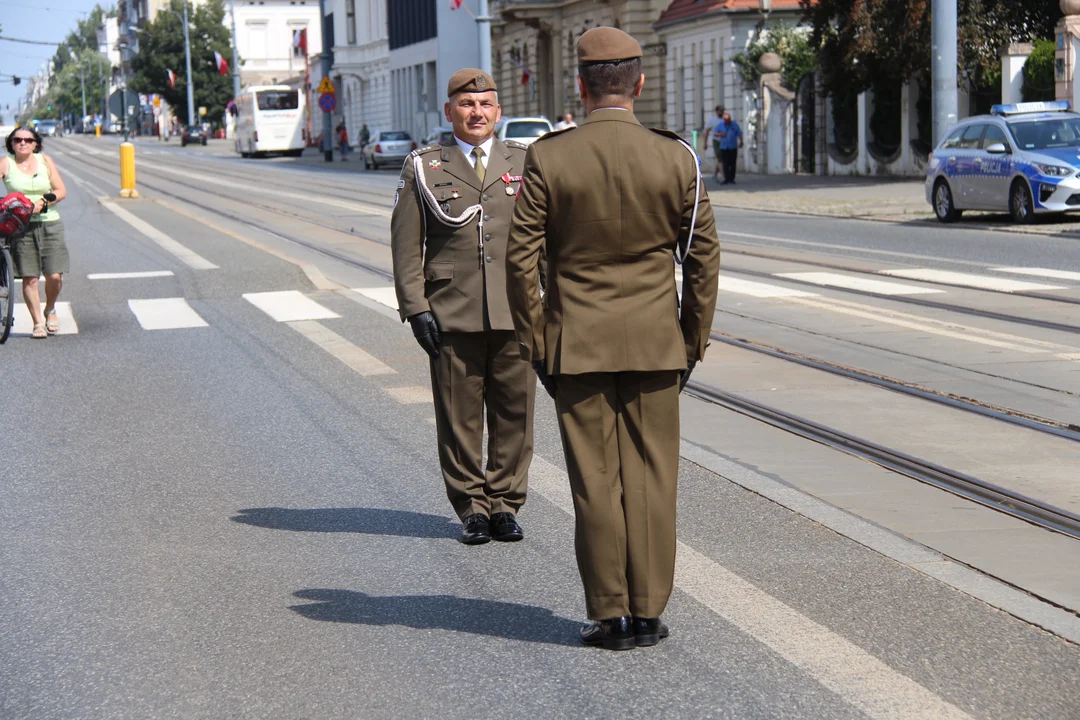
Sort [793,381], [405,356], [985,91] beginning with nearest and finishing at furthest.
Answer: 1. [793,381]
2. [405,356]
3. [985,91]

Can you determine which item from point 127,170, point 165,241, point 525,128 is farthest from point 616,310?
point 525,128

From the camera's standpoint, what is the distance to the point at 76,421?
8.91 meters

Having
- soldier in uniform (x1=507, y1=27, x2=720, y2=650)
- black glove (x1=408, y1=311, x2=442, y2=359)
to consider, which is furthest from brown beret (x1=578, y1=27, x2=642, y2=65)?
black glove (x1=408, y1=311, x2=442, y2=359)

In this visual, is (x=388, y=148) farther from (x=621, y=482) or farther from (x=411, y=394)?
(x=621, y=482)

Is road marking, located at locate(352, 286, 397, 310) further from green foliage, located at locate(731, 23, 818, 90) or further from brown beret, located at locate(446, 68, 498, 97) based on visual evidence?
green foliage, located at locate(731, 23, 818, 90)

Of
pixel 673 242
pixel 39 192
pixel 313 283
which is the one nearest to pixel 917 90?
pixel 313 283

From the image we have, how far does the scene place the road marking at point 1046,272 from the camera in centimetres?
1523

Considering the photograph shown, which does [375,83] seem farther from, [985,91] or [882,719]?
[882,719]

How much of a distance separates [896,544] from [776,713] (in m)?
1.85

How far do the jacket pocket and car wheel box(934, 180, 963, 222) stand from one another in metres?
18.4

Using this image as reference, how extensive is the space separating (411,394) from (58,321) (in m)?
5.35

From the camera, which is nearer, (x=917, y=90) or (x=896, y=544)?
(x=896, y=544)

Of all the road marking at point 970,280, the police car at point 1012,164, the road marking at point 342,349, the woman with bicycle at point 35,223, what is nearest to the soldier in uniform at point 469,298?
the road marking at point 342,349

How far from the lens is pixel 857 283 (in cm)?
1527
